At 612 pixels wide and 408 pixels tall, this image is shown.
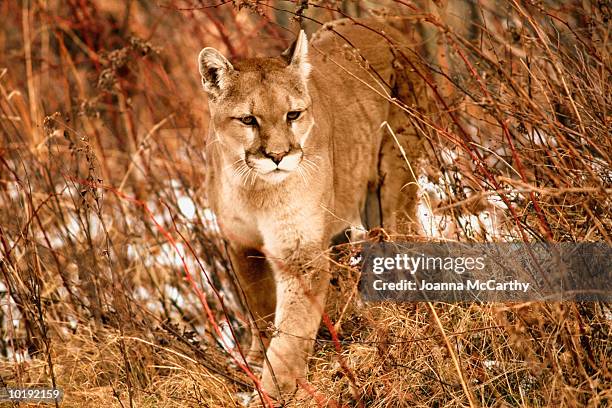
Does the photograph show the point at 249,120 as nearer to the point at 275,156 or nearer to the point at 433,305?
the point at 275,156

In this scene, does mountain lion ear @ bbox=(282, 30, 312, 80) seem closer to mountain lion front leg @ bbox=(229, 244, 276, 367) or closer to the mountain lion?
the mountain lion

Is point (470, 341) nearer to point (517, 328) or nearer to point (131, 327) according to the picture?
point (517, 328)

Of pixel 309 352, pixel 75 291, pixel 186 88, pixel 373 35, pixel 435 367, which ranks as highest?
pixel 186 88

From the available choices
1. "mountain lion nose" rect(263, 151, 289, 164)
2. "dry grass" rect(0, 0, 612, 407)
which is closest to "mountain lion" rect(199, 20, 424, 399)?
"mountain lion nose" rect(263, 151, 289, 164)

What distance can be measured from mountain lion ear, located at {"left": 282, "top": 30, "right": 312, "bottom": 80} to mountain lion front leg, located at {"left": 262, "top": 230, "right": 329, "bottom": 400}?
839 mm

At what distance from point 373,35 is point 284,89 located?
1.12 meters

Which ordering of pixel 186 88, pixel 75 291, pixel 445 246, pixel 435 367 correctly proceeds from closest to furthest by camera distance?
pixel 435 367
pixel 445 246
pixel 75 291
pixel 186 88

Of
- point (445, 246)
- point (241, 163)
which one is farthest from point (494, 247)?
point (241, 163)

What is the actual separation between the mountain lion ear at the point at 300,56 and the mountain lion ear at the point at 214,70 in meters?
0.30

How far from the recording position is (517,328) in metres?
2.78

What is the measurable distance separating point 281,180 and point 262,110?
0.33m

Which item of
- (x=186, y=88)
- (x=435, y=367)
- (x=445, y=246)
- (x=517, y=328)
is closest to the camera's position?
(x=517, y=328)

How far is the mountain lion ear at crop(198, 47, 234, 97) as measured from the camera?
386 cm

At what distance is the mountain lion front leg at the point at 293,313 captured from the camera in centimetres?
369
